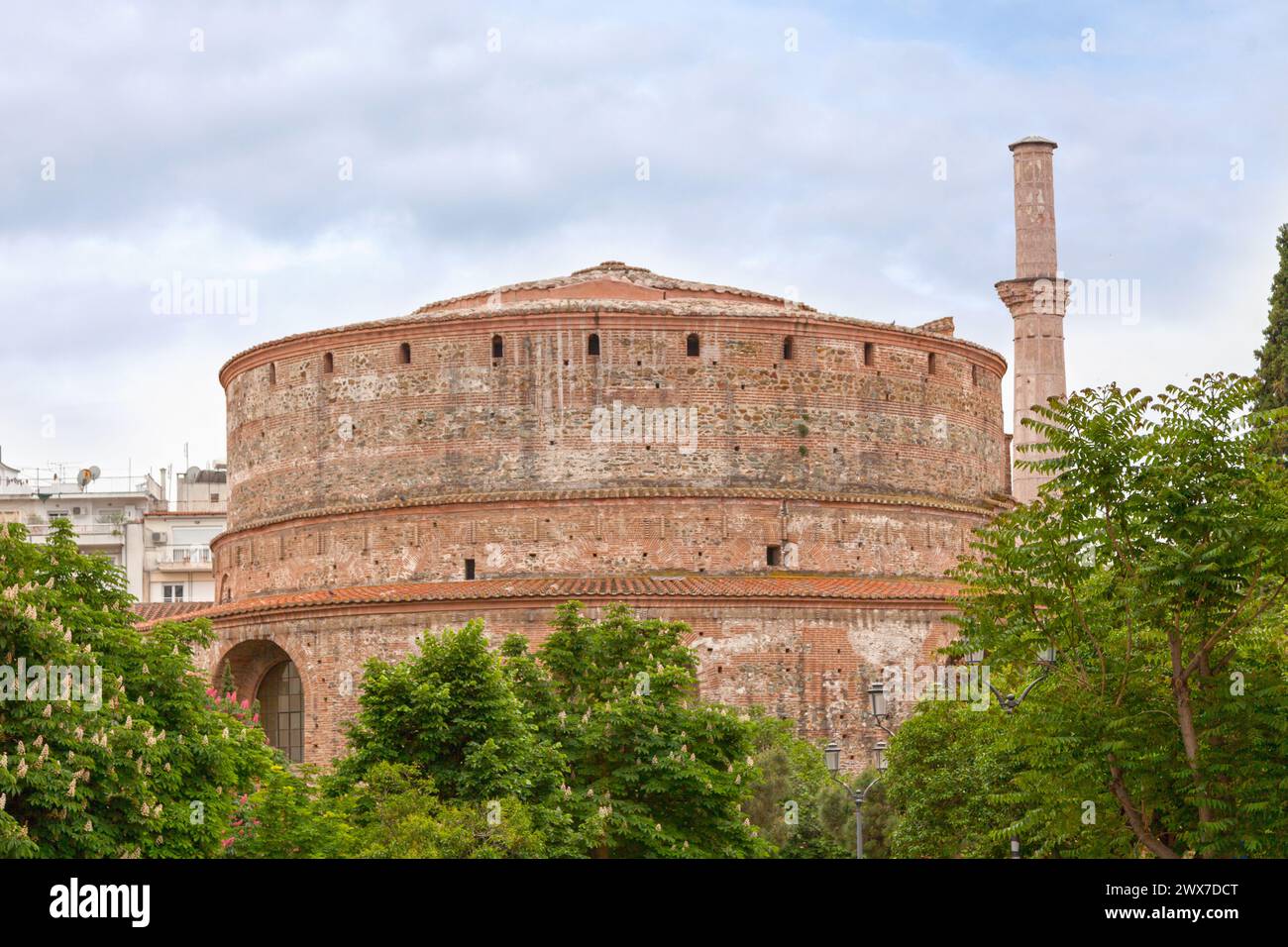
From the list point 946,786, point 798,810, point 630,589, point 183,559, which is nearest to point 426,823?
point 946,786

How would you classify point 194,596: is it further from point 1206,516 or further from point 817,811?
point 1206,516

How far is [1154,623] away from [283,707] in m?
21.9

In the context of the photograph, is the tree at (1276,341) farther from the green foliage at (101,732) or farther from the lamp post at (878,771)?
the green foliage at (101,732)

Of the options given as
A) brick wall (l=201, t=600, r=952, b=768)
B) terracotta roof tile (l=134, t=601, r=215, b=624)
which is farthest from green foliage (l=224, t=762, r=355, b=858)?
terracotta roof tile (l=134, t=601, r=215, b=624)

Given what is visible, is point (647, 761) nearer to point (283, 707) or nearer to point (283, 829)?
point (283, 829)

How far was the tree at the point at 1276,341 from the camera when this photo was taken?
3462 centimetres

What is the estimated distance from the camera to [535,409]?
1377 inches

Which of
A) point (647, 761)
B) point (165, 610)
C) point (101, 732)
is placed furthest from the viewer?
point (165, 610)

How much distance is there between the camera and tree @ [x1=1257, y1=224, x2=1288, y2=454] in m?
34.6

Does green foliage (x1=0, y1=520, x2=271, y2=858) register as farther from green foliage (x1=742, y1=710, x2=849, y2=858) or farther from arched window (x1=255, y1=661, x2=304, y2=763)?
arched window (x1=255, y1=661, x2=304, y2=763)

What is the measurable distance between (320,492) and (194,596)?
31015 millimetres

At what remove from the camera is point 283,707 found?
35406 mm

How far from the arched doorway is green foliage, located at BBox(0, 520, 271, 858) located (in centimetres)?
1436

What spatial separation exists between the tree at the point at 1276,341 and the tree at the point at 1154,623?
58.4 feet
